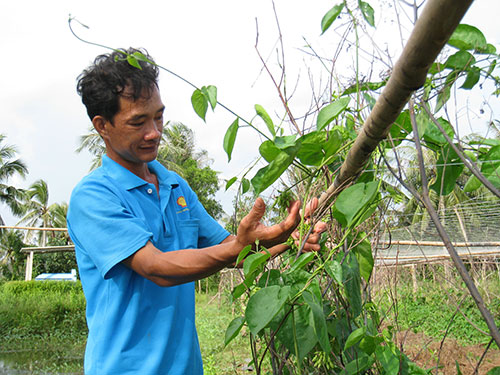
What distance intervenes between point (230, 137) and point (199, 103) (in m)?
0.08

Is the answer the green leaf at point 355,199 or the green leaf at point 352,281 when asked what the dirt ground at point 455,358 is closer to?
the green leaf at point 352,281

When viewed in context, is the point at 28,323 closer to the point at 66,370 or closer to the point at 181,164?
the point at 66,370

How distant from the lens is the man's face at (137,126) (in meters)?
1.11

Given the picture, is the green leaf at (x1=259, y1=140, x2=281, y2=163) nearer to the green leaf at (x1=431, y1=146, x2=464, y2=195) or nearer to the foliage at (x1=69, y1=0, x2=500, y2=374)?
the foliage at (x1=69, y1=0, x2=500, y2=374)

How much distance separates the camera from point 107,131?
116 cm

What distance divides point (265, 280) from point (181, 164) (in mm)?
18976

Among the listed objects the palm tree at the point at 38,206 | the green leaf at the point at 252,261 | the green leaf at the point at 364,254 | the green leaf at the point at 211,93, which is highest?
the green leaf at the point at 211,93

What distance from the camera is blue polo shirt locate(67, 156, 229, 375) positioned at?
1008 millimetres

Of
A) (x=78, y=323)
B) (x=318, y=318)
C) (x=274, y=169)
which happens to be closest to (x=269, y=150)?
(x=274, y=169)

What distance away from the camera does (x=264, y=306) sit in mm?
667

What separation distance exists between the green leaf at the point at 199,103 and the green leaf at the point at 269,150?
0.12 m

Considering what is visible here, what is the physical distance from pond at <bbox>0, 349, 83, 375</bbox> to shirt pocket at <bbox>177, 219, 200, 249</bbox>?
585 centimetres

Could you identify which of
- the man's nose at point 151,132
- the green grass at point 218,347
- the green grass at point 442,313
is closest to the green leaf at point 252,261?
the man's nose at point 151,132

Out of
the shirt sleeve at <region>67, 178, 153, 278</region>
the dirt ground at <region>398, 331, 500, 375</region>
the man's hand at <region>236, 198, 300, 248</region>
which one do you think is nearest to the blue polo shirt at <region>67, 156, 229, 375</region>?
the shirt sleeve at <region>67, 178, 153, 278</region>
